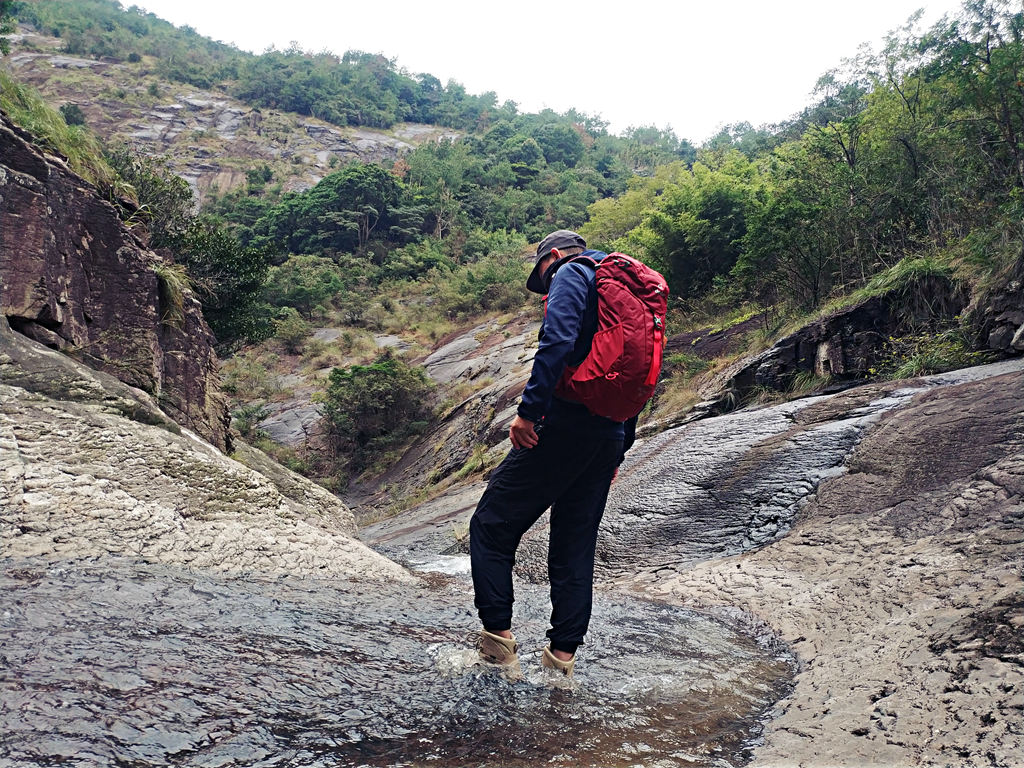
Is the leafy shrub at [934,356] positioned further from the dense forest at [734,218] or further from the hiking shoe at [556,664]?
the hiking shoe at [556,664]

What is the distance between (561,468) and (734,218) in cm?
1635

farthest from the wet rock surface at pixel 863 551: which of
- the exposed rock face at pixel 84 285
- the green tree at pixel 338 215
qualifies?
the green tree at pixel 338 215

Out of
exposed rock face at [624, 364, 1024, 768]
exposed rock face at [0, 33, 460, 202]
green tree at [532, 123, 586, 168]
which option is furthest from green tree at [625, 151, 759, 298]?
green tree at [532, 123, 586, 168]

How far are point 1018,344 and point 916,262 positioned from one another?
2661 mm

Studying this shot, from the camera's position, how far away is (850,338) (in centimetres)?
972

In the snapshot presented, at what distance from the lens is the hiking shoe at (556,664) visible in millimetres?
2598

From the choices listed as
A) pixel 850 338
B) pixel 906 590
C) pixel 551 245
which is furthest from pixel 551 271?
pixel 850 338

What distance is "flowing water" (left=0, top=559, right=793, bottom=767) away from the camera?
163 cm

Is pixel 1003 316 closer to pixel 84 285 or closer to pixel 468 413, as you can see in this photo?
pixel 84 285

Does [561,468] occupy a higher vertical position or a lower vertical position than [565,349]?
lower

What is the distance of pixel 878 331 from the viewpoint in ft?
31.4

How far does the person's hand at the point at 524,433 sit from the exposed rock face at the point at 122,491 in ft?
6.38

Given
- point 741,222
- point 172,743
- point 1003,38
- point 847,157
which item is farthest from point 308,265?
point 172,743

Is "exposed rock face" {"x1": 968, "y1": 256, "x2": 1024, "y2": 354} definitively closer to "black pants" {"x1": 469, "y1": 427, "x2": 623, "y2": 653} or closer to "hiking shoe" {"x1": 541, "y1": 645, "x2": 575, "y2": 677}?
"black pants" {"x1": 469, "y1": 427, "x2": 623, "y2": 653}
